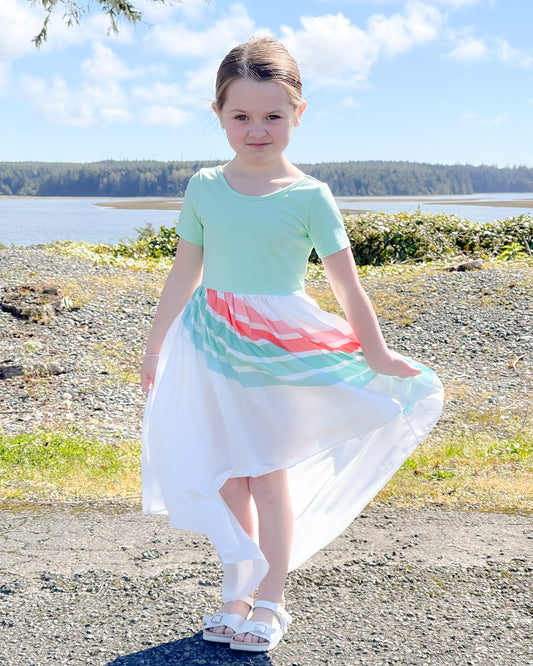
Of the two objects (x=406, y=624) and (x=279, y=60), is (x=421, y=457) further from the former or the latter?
(x=279, y=60)

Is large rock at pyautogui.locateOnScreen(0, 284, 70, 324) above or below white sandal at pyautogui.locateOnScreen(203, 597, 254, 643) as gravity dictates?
above

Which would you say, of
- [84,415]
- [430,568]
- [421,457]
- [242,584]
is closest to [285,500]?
[242,584]

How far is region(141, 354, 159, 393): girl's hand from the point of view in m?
2.64

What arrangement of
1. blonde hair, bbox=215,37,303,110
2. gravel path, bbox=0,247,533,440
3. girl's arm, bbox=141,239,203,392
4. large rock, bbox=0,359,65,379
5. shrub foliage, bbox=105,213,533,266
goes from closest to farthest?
blonde hair, bbox=215,37,303,110 < girl's arm, bbox=141,239,203,392 < gravel path, bbox=0,247,533,440 < large rock, bbox=0,359,65,379 < shrub foliage, bbox=105,213,533,266

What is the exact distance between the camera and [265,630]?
2.42 meters

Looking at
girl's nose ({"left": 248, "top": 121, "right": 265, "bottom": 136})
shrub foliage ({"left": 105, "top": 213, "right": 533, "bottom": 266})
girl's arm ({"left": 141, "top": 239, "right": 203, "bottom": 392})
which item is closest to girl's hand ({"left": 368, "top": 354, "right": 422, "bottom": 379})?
girl's arm ({"left": 141, "top": 239, "right": 203, "bottom": 392})

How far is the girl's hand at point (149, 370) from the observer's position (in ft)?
8.67

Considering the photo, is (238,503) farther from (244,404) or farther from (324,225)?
(324,225)

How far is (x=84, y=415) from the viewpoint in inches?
216

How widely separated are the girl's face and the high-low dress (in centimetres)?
14

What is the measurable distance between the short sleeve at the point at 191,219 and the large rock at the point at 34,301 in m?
5.41

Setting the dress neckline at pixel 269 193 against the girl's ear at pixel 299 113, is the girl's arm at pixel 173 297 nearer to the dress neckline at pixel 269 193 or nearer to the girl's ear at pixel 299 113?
the dress neckline at pixel 269 193

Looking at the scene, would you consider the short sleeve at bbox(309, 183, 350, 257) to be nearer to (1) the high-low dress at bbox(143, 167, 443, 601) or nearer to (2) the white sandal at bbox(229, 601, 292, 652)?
(1) the high-low dress at bbox(143, 167, 443, 601)

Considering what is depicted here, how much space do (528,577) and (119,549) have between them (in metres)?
1.75
